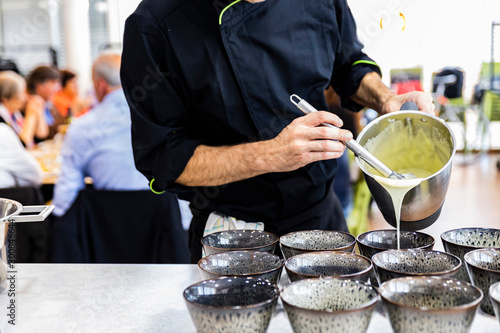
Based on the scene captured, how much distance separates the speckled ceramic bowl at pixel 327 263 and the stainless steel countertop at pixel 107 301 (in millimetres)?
76

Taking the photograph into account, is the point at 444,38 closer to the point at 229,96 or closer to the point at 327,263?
the point at 229,96

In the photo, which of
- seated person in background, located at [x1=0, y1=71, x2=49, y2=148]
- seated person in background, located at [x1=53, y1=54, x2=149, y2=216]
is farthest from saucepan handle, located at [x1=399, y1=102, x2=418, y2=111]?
seated person in background, located at [x1=0, y1=71, x2=49, y2=148]

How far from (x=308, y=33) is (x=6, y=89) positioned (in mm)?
3244

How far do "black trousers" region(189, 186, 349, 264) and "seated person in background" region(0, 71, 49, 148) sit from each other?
2.67 meters

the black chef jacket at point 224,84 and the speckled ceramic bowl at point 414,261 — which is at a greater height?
the black chef jacket at point 224,84

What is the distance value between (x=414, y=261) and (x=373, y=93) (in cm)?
64

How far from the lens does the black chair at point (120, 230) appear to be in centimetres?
200

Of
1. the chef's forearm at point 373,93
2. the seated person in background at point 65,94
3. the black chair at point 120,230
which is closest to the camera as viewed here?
the chef's forearm at point 373,93

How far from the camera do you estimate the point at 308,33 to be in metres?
1.37

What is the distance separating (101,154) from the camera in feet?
8.00

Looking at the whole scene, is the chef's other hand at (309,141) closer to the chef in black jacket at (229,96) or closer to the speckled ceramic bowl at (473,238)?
the chef in black jacket at (229,96)

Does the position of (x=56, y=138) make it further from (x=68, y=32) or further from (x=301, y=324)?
(x=68, y=32)

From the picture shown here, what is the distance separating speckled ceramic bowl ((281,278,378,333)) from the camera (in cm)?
67

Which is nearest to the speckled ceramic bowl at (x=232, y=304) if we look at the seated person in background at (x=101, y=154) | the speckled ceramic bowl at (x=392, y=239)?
the speckled ceramic bowl at (x=392, y=239)
